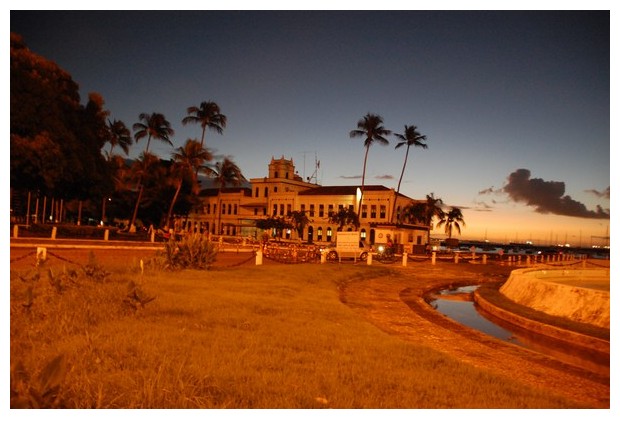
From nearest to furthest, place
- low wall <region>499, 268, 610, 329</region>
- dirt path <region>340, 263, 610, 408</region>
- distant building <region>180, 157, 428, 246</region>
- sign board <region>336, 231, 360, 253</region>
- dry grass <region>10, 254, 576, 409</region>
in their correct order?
dry grass <region>10, 254, 576, 409</region>, dirt path <region>340, 263, 610, 408</region>, low wall <region>499, 268, 610, 329</region>, sign board <region>336, 231, 360, 253</region>, distant building <region>180, 157, 428, 246</region>

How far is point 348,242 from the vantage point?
30.2 meters

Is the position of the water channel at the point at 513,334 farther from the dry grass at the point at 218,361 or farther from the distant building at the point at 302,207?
the distant building at the point at 302,207

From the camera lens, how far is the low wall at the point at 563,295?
36.6 feet

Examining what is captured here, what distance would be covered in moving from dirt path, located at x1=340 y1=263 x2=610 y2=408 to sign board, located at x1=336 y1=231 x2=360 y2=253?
1042cm

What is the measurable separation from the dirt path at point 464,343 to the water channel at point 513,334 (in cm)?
94

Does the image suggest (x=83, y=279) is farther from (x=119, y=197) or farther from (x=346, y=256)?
(x=119, y=197)

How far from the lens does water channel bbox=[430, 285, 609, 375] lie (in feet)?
29.4

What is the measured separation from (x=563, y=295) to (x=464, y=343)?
5283 millimetres

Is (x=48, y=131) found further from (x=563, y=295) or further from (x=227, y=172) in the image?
(x=227, y=172)

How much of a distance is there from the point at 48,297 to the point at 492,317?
11461 mm

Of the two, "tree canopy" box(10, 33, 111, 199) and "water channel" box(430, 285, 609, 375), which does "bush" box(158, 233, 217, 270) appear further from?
"tree canopy" box(10, 33, 111, 199)

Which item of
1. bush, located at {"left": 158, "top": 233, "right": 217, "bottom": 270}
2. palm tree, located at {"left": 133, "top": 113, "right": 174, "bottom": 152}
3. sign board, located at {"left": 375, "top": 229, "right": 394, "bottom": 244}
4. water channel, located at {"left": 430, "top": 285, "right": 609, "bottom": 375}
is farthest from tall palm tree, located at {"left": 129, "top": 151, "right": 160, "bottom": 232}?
water channel, located at {"left": 430, "top": 285, "right": 609, "bottom": 375}

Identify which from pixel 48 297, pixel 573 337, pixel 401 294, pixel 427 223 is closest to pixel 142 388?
pixel 48 297

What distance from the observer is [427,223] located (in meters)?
60.7
